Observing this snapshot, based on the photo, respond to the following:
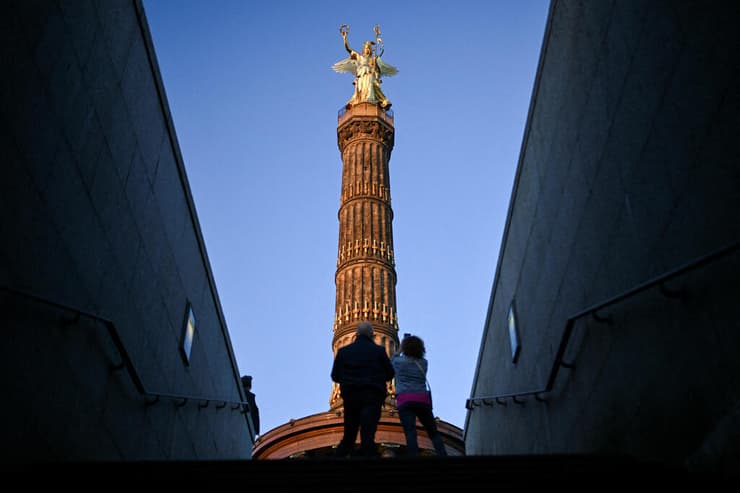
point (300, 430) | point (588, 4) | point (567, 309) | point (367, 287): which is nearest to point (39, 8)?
point (588, 4)

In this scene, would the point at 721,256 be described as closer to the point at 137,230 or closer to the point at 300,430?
the point at 137,230

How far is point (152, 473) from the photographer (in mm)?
4703

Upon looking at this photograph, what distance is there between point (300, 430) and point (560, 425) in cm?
1326

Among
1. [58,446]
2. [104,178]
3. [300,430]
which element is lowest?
[58,446]

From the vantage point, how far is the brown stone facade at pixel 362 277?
19625 millimetres

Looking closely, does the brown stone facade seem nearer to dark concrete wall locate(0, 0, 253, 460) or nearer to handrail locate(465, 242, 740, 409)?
dark concrete wall locate(0, 0, 253, 460)

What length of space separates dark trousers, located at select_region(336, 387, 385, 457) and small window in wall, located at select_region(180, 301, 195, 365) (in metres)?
2.10

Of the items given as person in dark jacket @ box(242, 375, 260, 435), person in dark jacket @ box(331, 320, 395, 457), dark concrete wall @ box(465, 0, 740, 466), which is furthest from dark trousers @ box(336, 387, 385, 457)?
person in dark jacket @ box(242, 375, 260, 435)

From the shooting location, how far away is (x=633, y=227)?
17.9ft

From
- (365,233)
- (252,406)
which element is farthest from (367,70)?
(252,406)

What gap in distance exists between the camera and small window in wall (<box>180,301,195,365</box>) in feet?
28.5

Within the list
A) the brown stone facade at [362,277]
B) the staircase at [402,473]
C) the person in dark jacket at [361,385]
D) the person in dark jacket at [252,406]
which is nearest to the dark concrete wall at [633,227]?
the staircase at [402,473]

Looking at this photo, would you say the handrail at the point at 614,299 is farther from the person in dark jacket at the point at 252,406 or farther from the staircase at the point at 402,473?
the person in dark jacket at the point at 252,406

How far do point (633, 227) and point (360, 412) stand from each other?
9.43ft
